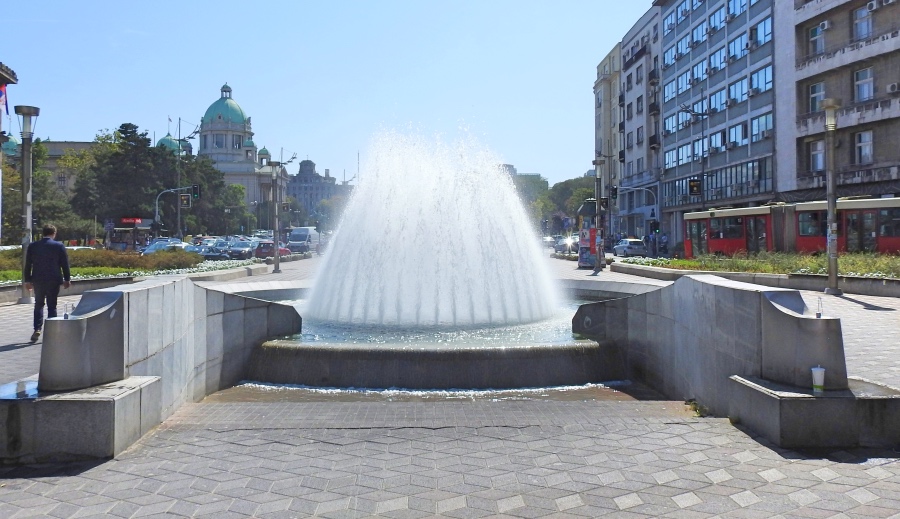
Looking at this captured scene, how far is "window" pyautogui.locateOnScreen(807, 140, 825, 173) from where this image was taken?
4038cm

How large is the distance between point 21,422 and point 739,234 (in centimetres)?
3397

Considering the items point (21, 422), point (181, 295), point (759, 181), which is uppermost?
point (759, 181)

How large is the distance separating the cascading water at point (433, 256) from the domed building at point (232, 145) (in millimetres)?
145739

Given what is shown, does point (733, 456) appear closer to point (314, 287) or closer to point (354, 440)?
point (354, 440)

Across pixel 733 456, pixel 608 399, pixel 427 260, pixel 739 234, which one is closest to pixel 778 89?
pixel 739 234

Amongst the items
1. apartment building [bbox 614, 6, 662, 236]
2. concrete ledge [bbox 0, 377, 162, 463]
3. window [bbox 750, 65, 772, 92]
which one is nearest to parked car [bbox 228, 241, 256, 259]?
apartment building [bbox 614, 6, 662, 236]

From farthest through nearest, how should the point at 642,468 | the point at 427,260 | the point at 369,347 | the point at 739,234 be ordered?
the point at 739,234 → the point at 427,260 → the point at 369,347 → the point at 642,468

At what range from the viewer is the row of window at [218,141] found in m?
158

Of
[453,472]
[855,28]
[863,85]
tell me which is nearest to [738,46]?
[855,28]

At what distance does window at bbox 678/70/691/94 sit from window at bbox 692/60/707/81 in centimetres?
135

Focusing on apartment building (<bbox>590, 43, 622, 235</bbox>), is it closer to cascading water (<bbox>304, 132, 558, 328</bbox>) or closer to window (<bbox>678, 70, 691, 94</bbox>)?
window (<bbox>678, 70, 691, 94</bbox>)

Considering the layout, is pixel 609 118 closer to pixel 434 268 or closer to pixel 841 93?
pixel 841 93

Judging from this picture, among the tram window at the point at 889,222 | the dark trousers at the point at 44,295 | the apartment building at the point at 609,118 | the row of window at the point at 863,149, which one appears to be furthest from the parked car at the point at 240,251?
the apartment building at the point at 609,118

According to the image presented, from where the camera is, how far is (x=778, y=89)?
43.8m
